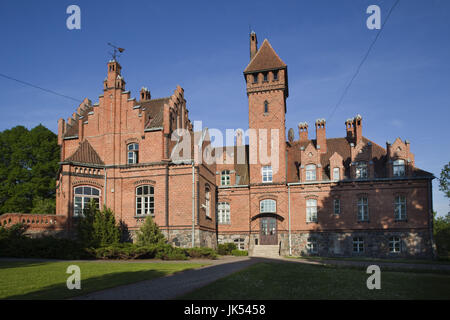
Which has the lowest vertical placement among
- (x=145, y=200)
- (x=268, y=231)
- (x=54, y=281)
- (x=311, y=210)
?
(x=268, y=231)

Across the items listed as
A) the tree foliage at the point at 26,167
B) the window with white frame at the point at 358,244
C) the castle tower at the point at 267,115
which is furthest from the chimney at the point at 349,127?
the tree foliage at the point at 26,167

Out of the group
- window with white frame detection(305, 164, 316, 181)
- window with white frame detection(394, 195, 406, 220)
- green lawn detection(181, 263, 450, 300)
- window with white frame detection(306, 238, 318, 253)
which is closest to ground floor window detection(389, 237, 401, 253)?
window with white frame detection(394, 195, 406, 220)

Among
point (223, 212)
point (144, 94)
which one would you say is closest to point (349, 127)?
point (223, 212)

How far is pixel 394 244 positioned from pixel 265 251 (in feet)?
35.0

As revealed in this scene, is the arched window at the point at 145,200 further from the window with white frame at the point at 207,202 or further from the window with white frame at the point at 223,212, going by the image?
the window with white frame at the point at 223,212

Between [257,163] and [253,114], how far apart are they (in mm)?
4674

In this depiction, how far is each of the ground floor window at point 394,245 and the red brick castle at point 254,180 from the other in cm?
8

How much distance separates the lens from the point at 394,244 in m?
31.9

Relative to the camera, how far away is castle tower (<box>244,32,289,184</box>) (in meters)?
35.3

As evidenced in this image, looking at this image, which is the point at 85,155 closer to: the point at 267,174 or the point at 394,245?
the point at 267,174

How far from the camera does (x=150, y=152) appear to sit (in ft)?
95.9

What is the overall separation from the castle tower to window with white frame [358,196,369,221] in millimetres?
6852

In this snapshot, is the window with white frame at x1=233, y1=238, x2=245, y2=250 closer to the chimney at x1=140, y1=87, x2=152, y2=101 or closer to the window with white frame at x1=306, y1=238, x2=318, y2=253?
the window with white frame at x1=306, y1=238, x2=318, y2=253
